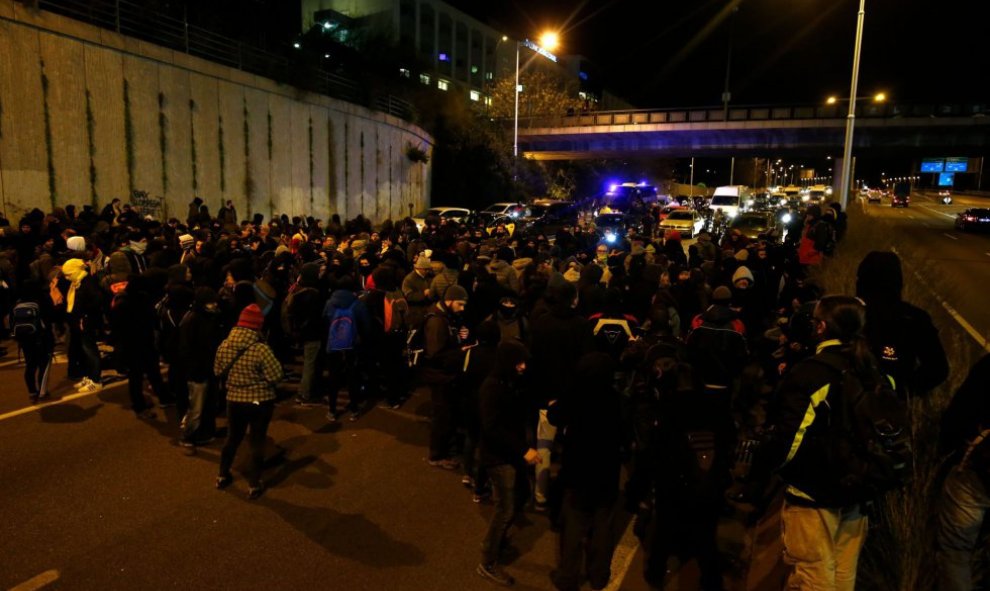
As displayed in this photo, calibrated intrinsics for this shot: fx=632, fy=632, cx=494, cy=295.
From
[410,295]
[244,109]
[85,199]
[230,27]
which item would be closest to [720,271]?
[410,295]

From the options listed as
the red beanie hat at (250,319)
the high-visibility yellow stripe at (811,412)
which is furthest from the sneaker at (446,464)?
the high-visibility yellow stripe at (811,412)

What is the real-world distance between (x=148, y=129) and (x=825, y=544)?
816 inches

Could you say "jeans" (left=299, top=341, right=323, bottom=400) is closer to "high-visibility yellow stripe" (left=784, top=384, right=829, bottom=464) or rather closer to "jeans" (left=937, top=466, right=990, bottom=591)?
"high-visibility yellow stripe" (left=784, top=384, right=829, bottom=464)

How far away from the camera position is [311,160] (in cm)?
2733

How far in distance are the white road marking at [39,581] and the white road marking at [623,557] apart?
3.88 m

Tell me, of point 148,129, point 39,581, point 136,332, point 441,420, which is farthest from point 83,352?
point 148,129

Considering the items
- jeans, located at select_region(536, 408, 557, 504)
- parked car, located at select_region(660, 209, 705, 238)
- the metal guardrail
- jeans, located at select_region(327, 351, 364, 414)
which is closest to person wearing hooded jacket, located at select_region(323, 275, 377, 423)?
jeans, located at select_region(327, 351, 364, 414)

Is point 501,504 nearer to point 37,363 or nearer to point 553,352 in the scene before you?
point 553,352

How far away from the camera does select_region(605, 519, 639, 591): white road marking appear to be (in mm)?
4582

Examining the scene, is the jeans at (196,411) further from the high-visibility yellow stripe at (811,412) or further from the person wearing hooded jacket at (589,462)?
the high-visibility yellow stripe at (811,412)

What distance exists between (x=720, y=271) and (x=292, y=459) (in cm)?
656

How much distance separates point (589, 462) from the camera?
13.0 feet

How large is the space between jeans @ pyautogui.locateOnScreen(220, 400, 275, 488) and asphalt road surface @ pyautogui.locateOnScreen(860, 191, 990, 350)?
9.81 meters

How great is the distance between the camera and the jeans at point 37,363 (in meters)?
7.67
